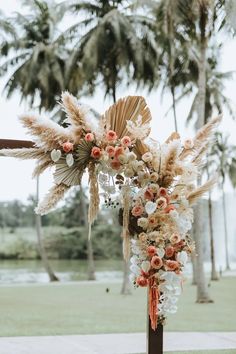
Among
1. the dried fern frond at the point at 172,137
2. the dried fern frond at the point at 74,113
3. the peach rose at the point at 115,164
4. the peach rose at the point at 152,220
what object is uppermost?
the dried fern frond at the point at 74,113

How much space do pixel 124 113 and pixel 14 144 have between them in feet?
1.67

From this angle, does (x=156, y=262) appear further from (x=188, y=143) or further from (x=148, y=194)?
(x=188, y=143)

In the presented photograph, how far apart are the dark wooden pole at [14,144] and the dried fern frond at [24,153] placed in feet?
0.45

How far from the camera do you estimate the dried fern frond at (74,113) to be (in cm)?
271

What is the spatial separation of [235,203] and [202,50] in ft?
106

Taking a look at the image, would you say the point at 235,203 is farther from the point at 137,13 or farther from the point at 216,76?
the point at 137,13

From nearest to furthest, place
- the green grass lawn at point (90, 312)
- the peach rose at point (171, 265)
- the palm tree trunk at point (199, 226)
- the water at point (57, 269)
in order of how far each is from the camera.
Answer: the peach rose at point (171, 265), the green grass lawn at point (90, 312), the palm tree trunk at point (199, 226), the water at point (57, 269)

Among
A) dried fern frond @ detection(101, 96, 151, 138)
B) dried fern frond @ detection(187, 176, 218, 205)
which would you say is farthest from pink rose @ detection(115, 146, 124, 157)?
dried fern frond @ detection(187, 176, 218, 205)

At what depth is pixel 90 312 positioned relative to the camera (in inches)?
431

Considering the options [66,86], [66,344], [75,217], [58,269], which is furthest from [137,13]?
[75,217]

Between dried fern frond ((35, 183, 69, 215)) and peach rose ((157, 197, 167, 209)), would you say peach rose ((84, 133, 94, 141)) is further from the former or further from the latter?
peach rose ((157, 197, 167, 209))

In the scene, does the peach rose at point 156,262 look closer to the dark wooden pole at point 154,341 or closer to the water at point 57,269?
the dark wooden pole at point 154,341

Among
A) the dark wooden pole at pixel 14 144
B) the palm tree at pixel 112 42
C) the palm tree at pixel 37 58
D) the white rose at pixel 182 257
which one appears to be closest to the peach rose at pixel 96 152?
the dark wooden pole at pixel 14 144

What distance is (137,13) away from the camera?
17766 millimetres
